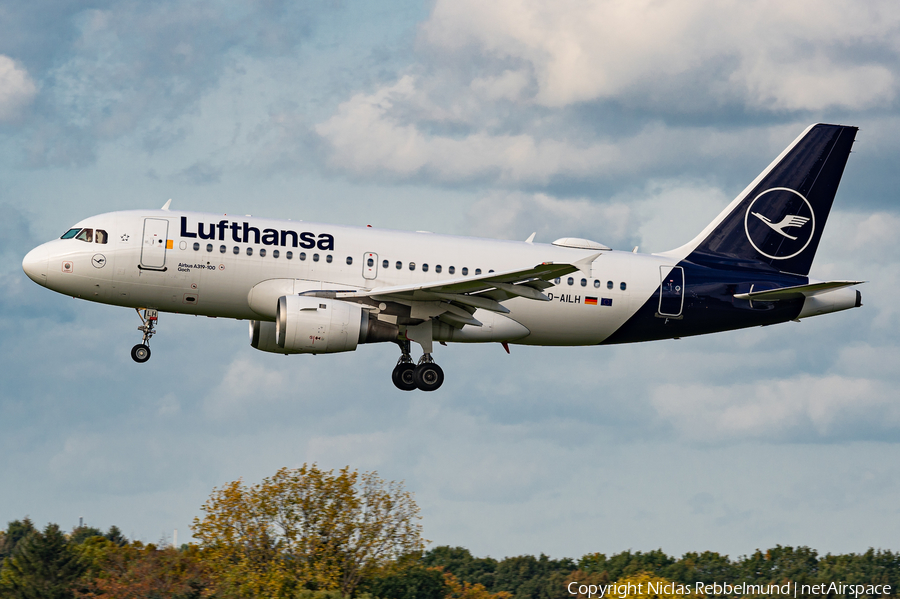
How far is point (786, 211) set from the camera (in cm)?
4772

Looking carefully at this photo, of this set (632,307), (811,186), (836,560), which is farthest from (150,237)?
(836,560)

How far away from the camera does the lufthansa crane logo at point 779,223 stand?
4697 cm

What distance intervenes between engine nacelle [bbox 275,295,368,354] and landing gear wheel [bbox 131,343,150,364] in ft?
19.2

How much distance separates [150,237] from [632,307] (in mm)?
18211

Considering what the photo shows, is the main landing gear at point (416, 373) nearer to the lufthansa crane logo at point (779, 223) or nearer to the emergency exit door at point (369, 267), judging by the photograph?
the emergency exit door at point (369, 267)

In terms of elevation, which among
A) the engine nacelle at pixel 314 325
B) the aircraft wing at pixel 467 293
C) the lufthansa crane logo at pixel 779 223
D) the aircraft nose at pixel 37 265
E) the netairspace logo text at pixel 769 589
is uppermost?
the lufthansa crane logo at pixel 779 223

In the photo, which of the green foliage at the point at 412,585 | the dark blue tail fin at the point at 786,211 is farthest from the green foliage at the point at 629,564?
the dark blue tail fin at the point at 786,211

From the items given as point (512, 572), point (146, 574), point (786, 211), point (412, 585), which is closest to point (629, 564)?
point (512, 572)

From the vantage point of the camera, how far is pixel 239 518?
252ft

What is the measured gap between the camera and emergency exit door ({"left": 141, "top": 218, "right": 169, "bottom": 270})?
3884 centimetres

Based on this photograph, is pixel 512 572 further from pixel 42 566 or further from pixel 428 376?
pixel 428 376

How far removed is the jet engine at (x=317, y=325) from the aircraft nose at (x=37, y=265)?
8313 millimetres

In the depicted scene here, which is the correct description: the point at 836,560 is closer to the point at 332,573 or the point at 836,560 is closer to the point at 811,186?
the point at 332,573

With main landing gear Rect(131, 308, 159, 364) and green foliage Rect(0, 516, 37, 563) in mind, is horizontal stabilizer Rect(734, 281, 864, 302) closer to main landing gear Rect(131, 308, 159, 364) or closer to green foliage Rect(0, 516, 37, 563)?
main landing gear Rect(131, 308, 159, 364)
